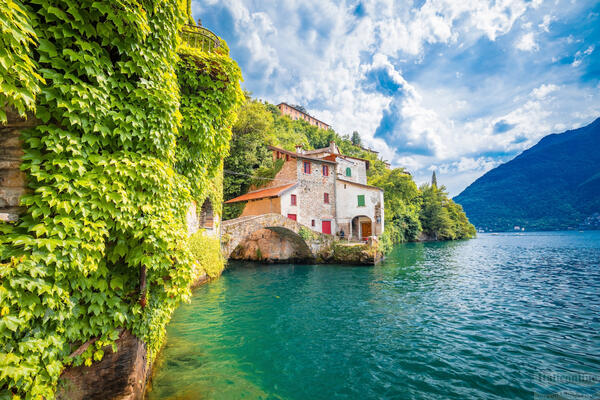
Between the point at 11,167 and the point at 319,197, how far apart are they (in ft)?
78.2

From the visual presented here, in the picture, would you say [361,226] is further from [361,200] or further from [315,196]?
[315,196]

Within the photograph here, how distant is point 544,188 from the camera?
13000cm

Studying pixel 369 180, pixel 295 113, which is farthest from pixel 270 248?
pixel 295 113

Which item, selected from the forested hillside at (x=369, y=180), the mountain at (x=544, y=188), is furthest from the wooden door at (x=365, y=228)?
the mountain at (x=544, y=188)

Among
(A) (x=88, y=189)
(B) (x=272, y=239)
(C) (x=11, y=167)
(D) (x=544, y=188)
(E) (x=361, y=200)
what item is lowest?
(B) (x=272, y=239)

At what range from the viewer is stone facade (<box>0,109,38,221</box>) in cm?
262

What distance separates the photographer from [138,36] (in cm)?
324

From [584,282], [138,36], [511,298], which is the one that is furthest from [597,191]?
[138,36]

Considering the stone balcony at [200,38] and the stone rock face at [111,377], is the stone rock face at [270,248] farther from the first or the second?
the stone rock face at [111,377]

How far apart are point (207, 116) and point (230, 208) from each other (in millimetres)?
20904

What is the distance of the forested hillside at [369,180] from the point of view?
86.5 feet

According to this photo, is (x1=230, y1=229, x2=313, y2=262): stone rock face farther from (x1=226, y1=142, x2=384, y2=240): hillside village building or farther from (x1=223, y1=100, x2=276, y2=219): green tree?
(x1=223, y1=100, x2=276, y2=219): green tree

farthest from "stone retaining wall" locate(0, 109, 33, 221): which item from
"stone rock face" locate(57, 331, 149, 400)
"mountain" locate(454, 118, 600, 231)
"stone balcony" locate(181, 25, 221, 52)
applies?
"mountain" locate(454, 118, 600, 231)

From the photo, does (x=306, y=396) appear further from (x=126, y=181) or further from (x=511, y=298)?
(x=511, y=298)
